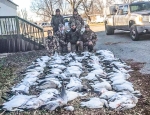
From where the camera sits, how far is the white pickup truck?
11.2 meters

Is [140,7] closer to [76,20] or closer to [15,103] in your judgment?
[76,20]

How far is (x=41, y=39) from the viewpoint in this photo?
1071 cm

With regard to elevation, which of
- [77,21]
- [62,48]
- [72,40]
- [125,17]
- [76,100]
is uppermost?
[125,17]

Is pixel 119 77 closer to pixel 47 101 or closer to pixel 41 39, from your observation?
pixel 47 101

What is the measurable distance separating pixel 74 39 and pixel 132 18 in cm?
389

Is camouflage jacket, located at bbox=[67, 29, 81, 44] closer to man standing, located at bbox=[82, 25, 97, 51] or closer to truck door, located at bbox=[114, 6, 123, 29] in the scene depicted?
man standing, located at bbox=[82, 25, 97, 51]

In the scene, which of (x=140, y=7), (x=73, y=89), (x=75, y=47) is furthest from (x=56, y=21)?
(x=73, y=89)

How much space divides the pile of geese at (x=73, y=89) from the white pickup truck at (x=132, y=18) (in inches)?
195

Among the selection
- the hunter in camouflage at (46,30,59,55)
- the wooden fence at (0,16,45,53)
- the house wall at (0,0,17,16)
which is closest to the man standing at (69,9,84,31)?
the hunter in camouflage at (46,30,59,55)

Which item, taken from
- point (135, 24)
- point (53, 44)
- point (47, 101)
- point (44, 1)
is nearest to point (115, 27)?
point (135, 24)

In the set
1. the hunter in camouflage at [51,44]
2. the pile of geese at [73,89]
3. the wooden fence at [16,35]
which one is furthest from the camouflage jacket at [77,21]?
the pile of geese at [73,89]

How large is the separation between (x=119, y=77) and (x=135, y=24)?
6.63 m

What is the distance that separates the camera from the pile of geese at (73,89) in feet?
13.2

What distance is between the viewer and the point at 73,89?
15.6 feet
